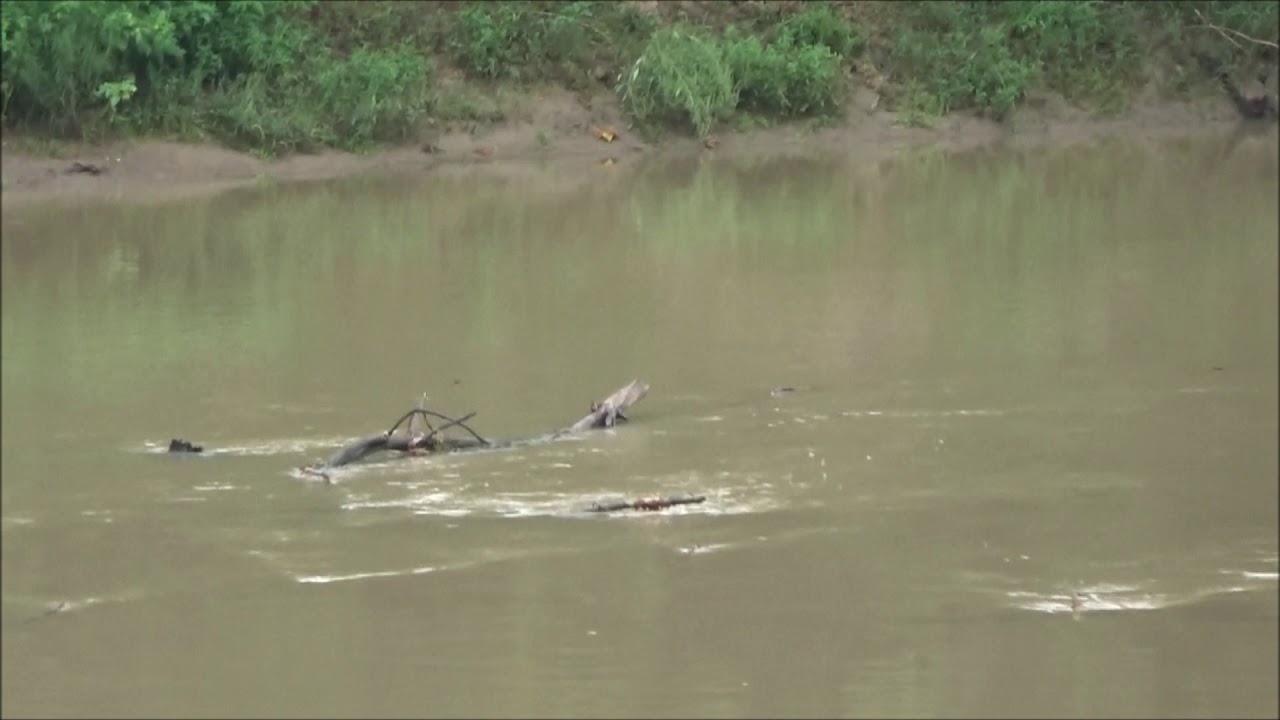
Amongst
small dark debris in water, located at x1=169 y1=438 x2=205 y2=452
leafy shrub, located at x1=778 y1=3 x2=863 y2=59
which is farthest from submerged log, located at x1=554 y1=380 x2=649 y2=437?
leafy shrub, located at x1=778 y1=3 x2=863 y2=59

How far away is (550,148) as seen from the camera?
55.6ft

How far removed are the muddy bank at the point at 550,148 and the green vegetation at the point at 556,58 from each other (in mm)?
189

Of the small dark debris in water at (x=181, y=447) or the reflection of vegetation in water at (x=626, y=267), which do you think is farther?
the reflection of vegetation in water at (x=626, y=267)

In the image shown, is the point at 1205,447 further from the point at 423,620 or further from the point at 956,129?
the point at 956,129

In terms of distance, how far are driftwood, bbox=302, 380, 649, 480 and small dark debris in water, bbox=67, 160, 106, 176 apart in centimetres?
774

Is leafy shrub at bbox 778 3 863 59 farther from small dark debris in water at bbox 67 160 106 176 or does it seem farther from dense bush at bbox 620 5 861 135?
small dark debris in water at bbox 67 160 106 176

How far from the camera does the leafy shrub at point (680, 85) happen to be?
56.6 ft

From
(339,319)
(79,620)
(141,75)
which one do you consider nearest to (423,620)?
(79,620)

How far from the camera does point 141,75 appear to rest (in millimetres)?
15703

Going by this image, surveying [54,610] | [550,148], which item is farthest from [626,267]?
[54,610]

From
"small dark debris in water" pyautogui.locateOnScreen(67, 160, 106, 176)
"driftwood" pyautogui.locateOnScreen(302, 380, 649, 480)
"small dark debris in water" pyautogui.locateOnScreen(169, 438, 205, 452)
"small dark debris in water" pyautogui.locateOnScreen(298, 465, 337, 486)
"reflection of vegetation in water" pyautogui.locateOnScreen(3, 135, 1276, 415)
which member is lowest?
"small dark debris in water" pyautogui.locateOnScreen(67, 160, 106, 176)

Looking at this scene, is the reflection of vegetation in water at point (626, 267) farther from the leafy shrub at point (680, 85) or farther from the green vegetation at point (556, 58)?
the green vegetation at point (556, 58)

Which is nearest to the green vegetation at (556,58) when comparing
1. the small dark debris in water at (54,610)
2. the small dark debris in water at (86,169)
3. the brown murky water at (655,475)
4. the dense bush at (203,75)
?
the dense bush at (203,75)

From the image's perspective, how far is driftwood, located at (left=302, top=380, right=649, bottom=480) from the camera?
23.4ft
